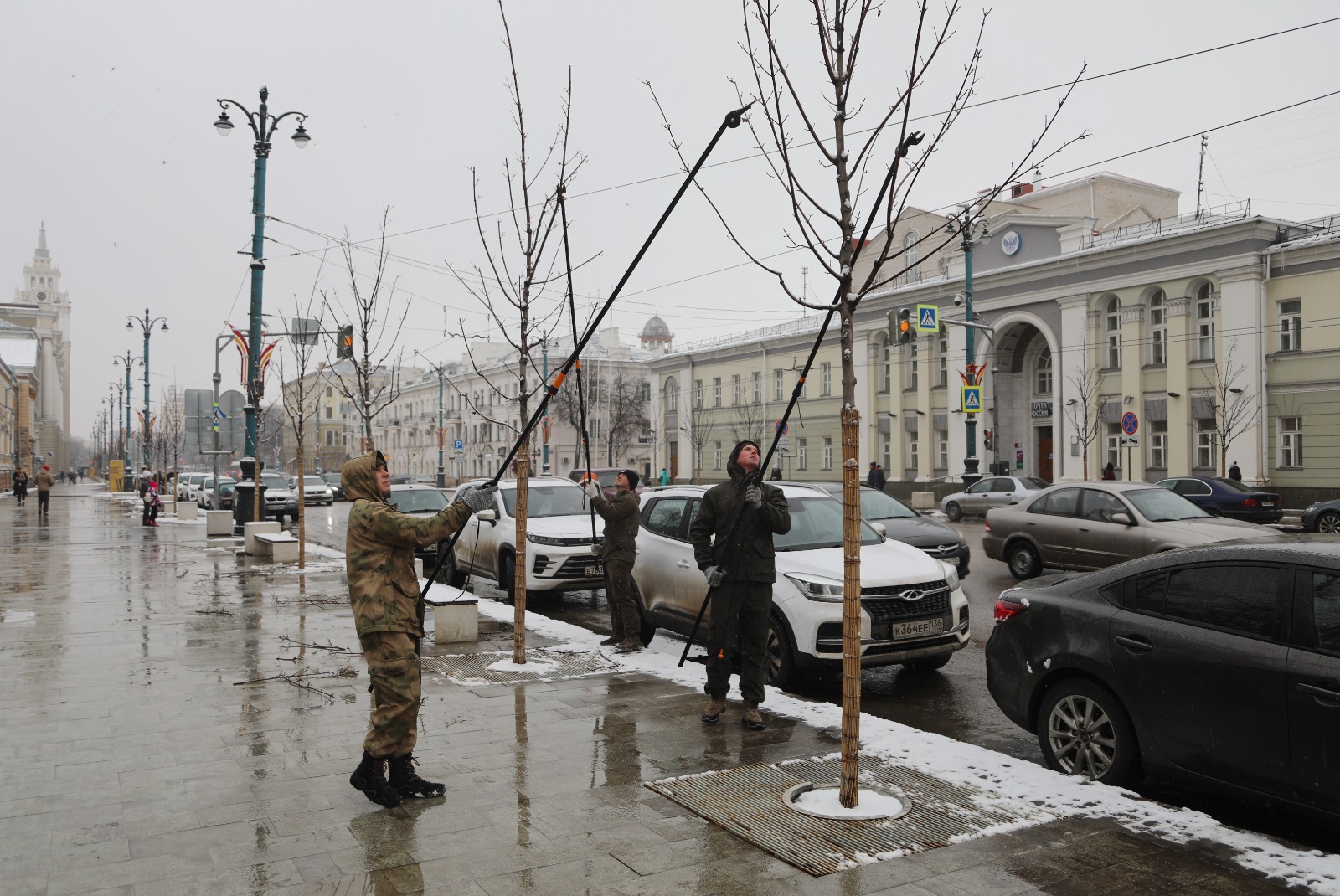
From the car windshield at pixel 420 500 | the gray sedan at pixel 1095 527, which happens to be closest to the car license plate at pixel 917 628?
the gray sedan at pixel 1095 527

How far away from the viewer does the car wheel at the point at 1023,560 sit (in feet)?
50.7

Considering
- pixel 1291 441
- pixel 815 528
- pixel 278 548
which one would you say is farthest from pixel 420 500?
pixel 1291 441

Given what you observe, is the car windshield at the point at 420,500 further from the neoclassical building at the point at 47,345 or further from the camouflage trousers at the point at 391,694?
the neoclassical building at the point at 47,345

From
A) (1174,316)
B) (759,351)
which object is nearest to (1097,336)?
(1174,316)

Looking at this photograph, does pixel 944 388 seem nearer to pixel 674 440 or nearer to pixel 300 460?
pixel 674 440

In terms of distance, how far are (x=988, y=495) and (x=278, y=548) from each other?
70.3 feet

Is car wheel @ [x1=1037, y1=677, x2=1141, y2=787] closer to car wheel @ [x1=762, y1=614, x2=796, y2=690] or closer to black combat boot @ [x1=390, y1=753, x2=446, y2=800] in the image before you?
car wheel @ [x1=762, y1=614, x2=796, y2=690]

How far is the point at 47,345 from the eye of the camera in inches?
4557

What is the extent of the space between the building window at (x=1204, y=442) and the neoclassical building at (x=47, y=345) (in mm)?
85991

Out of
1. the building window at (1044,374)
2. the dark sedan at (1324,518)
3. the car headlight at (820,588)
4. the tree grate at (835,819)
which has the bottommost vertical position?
the tree grate at (835,819)

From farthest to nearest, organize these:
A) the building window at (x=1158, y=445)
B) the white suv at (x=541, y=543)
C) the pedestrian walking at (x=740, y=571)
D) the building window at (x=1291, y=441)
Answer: the building window at (x=1158, y=445), the building window at (x=1291, y=441), the white suv at (x=541, y=543), the pedestrian walking at (x=740, y=571)

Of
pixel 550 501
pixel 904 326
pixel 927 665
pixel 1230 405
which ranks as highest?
pixel 904 326

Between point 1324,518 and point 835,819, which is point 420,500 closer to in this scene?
point 835,819

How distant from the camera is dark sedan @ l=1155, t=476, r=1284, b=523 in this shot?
25.4 meters
